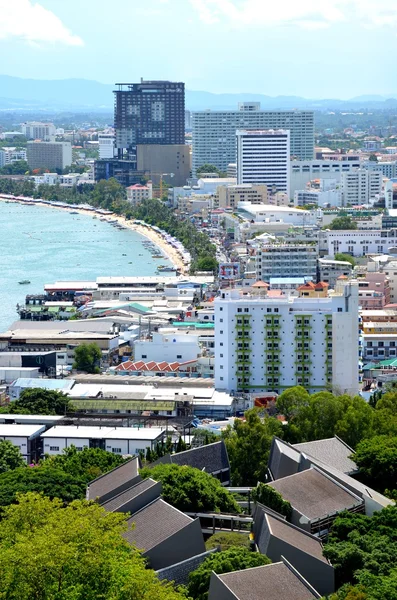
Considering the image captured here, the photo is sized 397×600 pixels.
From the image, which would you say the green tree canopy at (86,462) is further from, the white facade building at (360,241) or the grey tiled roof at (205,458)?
the white facade building at (360,241)

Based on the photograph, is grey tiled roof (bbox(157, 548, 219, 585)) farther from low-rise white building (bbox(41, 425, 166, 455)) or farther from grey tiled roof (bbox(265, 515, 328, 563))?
low-rise white building (bbox(41, 425, 166, 455))

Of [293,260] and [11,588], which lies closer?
[11,588]

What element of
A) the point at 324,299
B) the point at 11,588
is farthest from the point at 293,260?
the point at 11,588

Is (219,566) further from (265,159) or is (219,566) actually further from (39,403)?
(265,159)

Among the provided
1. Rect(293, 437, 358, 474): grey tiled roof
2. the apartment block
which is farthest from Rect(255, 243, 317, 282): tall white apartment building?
the apartment block

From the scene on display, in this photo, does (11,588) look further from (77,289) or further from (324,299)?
(77,289)

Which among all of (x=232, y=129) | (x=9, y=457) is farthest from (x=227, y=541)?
(x=232, y=129)
